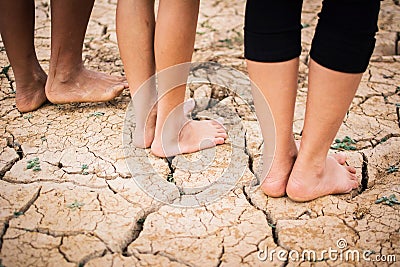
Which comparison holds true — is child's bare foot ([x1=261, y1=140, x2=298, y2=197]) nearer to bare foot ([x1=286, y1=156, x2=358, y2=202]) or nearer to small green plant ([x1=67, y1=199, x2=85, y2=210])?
bare foot ([x1=286, y1=156, x2=358, y2=202])

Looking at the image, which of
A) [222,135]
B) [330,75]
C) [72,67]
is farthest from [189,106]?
[330,75]

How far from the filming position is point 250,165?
2.00 metres

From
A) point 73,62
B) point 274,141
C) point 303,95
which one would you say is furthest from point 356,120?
point 73,62

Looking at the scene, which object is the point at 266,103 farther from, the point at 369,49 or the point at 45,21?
the point at 45,21

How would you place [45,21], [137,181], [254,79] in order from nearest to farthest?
[254,79] < [137,181] < [45,21]

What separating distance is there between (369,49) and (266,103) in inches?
13.6

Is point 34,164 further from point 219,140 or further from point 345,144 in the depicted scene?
point 345,144

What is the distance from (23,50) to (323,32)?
51.2 inches

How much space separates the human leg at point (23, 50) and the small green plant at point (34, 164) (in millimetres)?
379

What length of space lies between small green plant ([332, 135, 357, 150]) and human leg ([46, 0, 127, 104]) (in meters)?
0.95

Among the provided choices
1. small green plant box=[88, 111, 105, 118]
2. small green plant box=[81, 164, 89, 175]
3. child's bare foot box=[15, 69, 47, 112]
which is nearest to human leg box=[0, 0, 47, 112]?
child's bare foot box=[15, 69, 47, 112]

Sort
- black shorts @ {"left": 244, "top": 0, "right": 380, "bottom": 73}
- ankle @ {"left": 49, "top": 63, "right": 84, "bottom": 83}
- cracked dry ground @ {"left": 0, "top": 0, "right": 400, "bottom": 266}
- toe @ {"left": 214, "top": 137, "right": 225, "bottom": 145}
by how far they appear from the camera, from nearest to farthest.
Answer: black shorts @ {"left": 244, "top": 0, "right": 380, "bottom": 73} < cracked dry ground @ {"left": 0, "top": 0, "right": 400, "bottom": 266} < toe @ {"left": 214, "top": 137, "right": 225, "bottom": 145} < ankle @ {"left": 49, "top": 63, "right": 84, "bottom": 83}

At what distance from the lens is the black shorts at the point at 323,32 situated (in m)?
1.43

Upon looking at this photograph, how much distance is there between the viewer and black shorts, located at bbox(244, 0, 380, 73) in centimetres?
143
